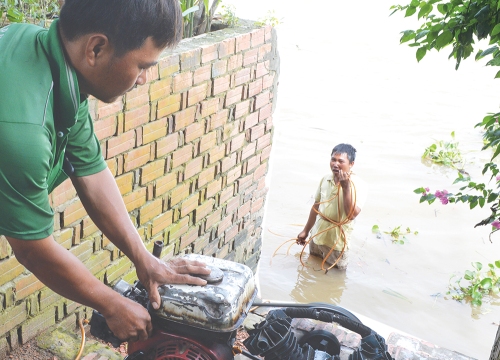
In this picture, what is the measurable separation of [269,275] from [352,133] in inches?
164

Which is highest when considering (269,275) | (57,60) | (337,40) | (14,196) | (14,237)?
(57,60)

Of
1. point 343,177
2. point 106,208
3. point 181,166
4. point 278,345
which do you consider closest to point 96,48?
point 106,208

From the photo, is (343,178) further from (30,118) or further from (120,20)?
(30,118)

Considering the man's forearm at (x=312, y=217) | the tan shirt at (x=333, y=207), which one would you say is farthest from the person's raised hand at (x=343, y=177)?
the man's forearm at (x=312, y=217)

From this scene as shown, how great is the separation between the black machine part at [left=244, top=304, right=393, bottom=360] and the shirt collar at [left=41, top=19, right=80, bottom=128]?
997 millimetres

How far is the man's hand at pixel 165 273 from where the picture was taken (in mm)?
1997

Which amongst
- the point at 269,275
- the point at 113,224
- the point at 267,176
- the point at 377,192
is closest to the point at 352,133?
the point at 377,192

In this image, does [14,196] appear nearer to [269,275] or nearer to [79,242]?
[79,242]

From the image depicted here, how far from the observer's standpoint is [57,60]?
5.65 feet

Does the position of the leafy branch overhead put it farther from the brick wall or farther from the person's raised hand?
the person's raised hand

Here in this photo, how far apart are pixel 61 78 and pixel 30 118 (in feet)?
0.67

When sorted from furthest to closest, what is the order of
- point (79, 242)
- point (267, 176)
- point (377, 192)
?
point (377, 192), point (267, 176), point (79, 242)

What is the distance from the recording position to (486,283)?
622 centimetres

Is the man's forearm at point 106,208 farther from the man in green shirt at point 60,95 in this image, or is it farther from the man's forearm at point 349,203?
the man's forearm at point 349,203
